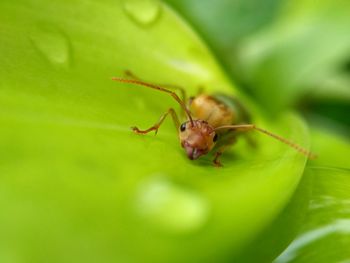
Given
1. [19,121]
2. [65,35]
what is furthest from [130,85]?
[19,121]

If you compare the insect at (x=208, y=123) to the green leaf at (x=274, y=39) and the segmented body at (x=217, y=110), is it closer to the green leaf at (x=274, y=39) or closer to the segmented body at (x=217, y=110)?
the segmented body at (x=217, y=110)

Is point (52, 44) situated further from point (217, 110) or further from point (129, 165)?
point (217, 110)

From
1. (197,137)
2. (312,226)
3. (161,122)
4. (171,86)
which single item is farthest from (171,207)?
(171,86)

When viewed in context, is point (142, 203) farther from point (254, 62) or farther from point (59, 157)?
point (254, 62)

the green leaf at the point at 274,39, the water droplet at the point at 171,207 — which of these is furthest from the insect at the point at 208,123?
the water droplet at the point at 171,207

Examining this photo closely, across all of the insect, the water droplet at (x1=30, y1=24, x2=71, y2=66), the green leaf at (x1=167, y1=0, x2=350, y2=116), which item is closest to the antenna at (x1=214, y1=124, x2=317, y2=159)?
the insect

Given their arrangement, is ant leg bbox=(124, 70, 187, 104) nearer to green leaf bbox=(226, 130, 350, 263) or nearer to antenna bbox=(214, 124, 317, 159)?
antenna bbox=(214, 124, 317, 159)
